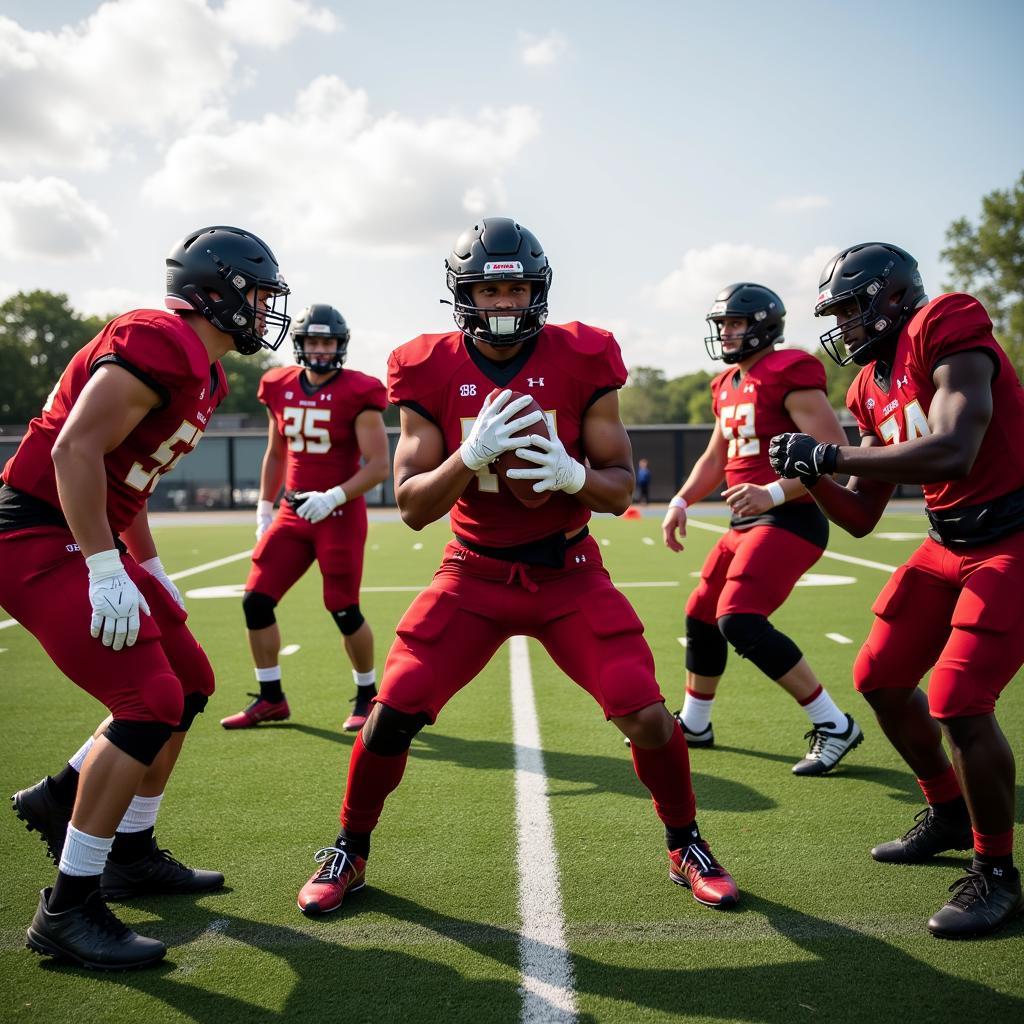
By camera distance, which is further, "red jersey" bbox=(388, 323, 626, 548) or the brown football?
"red jersey" bbox=(388, 323, 626, 548)

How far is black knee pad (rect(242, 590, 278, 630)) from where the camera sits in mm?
5707

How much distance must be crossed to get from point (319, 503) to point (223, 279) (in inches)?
94.1

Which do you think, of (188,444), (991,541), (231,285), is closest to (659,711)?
(991,541)

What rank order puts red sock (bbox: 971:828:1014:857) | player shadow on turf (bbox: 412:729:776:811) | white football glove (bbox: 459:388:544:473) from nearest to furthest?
white football glove (bbox: 459:388:544:473) → red sock (bbox: 971:828:1014:857) → player shadow on turf (bbox: 412:729:776:811)

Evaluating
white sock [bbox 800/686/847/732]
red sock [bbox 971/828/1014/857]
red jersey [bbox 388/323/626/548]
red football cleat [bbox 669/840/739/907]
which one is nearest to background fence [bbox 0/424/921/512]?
white sock [bbox 800/686/847/732]

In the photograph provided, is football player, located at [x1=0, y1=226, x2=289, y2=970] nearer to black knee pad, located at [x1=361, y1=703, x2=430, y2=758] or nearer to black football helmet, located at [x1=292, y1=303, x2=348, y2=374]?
black knee pad, located at [x1=361, y1=703, x2=430, y2=758]

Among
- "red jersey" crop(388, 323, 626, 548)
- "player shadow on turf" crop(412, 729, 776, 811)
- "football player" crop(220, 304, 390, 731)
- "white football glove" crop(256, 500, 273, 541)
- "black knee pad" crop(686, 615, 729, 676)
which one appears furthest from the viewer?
"white football glove" crop(256, 500, 273, 541)

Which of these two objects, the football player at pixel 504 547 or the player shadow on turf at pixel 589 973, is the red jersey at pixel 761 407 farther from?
the player shadow on turf at pixel 589 973

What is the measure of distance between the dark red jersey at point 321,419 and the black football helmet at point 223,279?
2507 millimetres

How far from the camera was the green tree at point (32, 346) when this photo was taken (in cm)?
6744

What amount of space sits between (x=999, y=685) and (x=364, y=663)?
147 inches

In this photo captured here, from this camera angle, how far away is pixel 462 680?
3322 mm

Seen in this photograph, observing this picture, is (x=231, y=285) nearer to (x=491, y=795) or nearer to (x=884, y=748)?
(x=491, y=795)

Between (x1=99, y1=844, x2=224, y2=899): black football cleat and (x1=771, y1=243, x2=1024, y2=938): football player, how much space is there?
2.46 m
